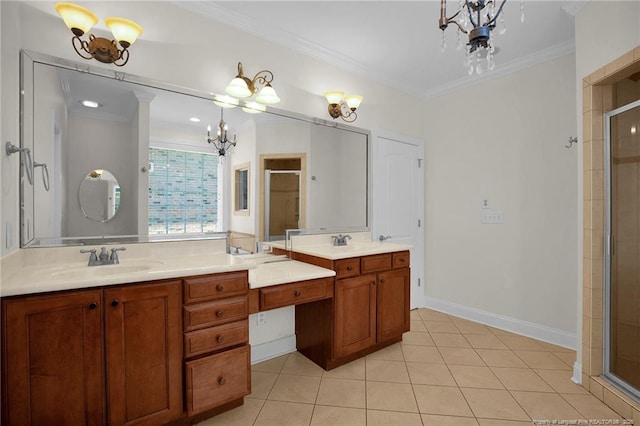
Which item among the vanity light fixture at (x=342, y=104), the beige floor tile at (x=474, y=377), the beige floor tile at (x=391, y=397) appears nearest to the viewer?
the beige floor tile at (x=391, y=397)

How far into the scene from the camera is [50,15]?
5.48 feet

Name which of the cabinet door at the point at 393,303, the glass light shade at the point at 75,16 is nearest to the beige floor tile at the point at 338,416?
the cabinet door at the point at 393,303

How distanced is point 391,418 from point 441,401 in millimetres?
393

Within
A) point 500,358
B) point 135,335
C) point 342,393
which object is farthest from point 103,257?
point 500,358

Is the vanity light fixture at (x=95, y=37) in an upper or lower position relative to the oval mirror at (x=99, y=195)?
upper

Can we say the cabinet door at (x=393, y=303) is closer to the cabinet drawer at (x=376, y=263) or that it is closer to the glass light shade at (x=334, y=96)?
the cabinet drawer at (x=376, y=263)

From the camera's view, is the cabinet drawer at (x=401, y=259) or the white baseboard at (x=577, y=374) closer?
the white baseboard at (x=577, y=374)

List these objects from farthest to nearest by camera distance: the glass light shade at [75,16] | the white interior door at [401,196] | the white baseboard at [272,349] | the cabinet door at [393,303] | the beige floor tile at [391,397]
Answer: the white interior door at [401,196] < the cabinet door at [393,303] < the white baseboard at [272,349] < the beige floor tile at [391,397] < the glass light shade at [75,16]

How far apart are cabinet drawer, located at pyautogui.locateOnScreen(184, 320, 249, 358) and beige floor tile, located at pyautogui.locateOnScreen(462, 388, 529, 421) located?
4.84ft

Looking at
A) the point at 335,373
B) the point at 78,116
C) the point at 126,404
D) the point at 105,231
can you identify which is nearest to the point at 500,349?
the point at 335,373

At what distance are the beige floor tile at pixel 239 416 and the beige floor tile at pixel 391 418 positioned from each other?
68 centimetres

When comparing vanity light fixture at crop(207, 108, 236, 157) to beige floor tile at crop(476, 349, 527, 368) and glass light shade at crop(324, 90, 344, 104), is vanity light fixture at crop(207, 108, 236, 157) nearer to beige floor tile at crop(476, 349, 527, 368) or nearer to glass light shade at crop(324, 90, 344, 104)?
glass light shade at crop(324, 90, 344, 104)

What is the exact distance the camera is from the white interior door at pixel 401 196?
10.8 feet

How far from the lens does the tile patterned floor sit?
5.82 feet
